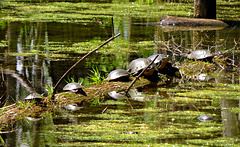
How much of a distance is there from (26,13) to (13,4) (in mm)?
3624

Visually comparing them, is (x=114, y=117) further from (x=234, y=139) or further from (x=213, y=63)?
(x=213, y=63)

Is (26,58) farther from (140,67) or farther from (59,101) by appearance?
(59,101)

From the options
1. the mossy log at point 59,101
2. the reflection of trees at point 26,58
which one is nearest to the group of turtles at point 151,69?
the mossy log at point 59,101

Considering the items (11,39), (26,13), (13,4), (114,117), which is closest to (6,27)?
(11,39)

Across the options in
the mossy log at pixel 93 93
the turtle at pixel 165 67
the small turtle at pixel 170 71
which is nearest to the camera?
the mossy log at pixel 93 93

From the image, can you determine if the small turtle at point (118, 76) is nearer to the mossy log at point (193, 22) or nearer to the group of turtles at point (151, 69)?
the group of turtles at point (151, 69)

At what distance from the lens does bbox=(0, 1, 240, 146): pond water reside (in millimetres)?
4992

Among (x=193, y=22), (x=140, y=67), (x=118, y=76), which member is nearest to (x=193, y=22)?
(x=193, y=22)

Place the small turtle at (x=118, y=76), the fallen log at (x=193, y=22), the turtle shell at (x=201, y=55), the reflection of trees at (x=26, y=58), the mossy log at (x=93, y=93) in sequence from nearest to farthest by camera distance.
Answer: the mossy log at (x=93, y=93)
the reflection of trees at (x=26, y=58)
the small turtle at (x=118, y=76)
the turtle shell at (x=201, y=55)
the fallen log at (x=193, y=22)

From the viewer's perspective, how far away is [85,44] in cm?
1132

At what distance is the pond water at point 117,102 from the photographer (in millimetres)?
4992

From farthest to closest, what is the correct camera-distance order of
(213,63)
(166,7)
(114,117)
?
1. (166,7)
2. (213,63)
3. (114,117)

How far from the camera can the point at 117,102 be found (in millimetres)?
6617

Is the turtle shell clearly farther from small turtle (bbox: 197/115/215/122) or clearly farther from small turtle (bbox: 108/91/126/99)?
small turtle (bbox: 197/115/215/122)
